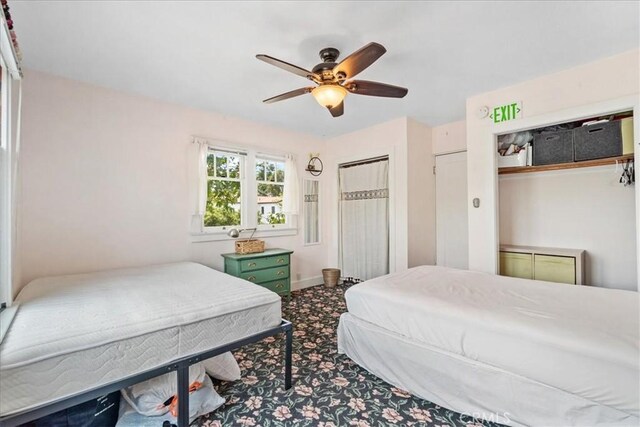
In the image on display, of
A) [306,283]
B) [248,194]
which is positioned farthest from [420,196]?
[248,194]

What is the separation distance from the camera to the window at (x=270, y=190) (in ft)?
13.8

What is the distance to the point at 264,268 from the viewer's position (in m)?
3.64

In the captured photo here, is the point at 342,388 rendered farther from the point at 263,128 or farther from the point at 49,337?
the point at 263,128

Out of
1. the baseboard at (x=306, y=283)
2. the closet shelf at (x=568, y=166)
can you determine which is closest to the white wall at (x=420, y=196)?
the closet shelf at (x=568, y=166)

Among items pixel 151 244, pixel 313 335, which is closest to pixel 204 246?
pixel 151 244

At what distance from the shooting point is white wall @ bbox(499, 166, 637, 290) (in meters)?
2.85

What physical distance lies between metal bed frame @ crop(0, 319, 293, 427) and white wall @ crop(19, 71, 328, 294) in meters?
1.99

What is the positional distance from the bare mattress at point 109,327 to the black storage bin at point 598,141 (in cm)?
313

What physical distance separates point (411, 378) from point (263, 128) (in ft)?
11.7

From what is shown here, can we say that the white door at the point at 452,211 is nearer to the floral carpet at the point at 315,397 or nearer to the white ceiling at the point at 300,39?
the white ceiling at the point at 300,39

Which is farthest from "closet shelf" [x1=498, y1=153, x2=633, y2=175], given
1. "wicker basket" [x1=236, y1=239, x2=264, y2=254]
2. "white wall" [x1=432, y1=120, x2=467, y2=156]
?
"wicker basket" [x1=236, y1=239, x2=264, y2=254]

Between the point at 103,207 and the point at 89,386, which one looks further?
the point at 103,207

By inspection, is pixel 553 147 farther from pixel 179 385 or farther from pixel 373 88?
pixel 179 385

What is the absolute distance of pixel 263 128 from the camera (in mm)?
4180
